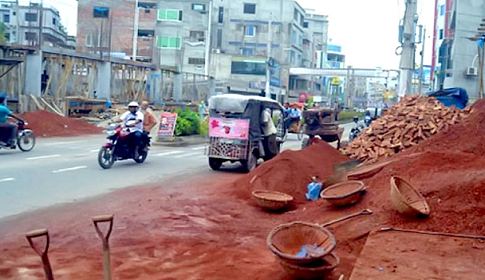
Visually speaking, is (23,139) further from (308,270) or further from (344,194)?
(308,270)

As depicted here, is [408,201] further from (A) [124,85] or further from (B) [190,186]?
(A) [124,85]

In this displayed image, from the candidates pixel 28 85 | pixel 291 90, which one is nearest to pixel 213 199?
pixel 28 85

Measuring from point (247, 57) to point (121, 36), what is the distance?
1341 cm

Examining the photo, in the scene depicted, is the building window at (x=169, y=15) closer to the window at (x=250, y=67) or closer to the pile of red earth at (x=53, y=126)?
the window at (x=250, y=67)

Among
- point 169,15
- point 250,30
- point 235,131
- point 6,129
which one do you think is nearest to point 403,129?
point 235,131

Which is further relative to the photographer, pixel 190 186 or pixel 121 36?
pixel 121 36

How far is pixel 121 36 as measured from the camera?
62312 millimetres

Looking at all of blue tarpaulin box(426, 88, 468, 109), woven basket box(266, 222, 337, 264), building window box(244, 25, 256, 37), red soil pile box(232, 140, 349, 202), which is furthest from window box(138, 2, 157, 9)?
woven basket box(266, 222, 337, 264)

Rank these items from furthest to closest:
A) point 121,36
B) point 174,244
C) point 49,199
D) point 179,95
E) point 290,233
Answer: point 121,36, point 179,95, point 49,199, point 174,244, point 290,233

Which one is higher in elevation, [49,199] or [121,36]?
[121,36]

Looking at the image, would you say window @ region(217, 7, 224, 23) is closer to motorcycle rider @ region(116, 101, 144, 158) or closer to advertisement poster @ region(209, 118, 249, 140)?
motorcycle rider @ region(116, 101, 144, 158)

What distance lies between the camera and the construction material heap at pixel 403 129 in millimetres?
13383

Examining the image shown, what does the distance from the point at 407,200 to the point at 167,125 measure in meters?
17.4

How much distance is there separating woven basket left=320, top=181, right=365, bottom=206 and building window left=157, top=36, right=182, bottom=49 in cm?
5619
